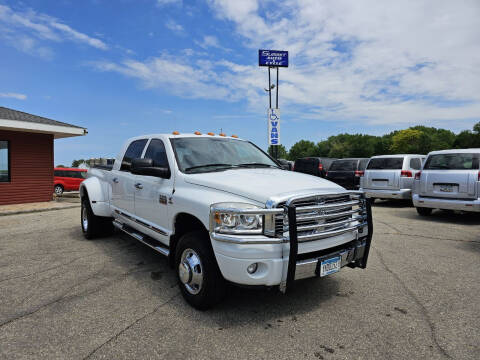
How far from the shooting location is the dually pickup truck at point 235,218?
277 cm

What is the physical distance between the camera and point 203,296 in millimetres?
3094

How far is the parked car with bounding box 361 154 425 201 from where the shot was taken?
34.8 ft

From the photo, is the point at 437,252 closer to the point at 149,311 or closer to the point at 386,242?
the point at 386,242

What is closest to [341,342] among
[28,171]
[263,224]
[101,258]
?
[263,224]

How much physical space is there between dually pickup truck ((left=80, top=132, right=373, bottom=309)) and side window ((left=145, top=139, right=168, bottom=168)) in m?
0.02

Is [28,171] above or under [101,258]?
above

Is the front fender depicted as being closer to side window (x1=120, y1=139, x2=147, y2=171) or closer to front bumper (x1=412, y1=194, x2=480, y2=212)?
side window (x1=120, y1=139, x2=147, y2=171)

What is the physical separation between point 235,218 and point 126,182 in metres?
2.71

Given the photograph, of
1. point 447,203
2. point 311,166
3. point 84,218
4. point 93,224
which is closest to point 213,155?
point 93,224

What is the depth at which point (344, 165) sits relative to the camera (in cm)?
1496

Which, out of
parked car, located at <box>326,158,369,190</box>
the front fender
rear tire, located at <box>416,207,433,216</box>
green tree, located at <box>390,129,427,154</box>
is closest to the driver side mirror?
the front fender

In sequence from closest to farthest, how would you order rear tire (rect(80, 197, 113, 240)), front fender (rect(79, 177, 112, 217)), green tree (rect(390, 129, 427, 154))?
front fender (rect(79, 177, 112, 217)) < rear tire (rect(80, 197, 113, 240)) < green tree (rect(390, 129, 427, 154))

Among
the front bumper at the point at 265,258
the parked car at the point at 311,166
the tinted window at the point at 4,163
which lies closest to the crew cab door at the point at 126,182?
the front bumper at the point at 265,258

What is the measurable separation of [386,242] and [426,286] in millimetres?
2230
